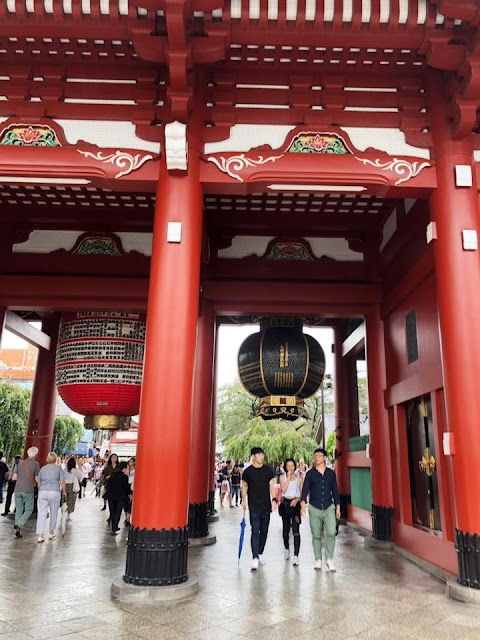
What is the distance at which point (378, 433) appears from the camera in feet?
26.0

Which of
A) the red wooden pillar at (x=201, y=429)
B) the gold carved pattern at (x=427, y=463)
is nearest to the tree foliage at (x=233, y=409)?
the red wooden pillar at (x=201, y=429)

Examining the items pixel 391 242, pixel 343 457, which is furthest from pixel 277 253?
pixel 343 457

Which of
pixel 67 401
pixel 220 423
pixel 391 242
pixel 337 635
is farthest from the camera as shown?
pixel 220 423

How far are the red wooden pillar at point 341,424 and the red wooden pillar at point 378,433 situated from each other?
9.66ft

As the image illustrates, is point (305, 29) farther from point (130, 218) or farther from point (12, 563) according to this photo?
point (12, 563)

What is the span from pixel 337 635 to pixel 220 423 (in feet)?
106

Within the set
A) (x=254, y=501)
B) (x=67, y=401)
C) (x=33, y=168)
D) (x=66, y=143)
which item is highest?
(x=66, y=143)

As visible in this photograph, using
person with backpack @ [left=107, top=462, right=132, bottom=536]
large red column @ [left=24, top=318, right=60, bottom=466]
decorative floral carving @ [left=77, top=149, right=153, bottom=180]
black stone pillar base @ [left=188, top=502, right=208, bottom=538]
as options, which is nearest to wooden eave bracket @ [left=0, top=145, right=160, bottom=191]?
decorative floral carving @ [left=77, top=149, right=153, bottom=180]

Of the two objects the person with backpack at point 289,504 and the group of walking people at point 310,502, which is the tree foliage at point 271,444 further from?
the group of walking people at point 310,502

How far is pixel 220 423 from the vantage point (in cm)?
3519

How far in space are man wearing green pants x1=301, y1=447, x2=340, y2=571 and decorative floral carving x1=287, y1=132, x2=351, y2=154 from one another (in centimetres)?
364

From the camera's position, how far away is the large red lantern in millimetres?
6367

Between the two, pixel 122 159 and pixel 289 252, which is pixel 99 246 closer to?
pixel 122 159

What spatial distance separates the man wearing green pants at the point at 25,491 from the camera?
7531 mm
